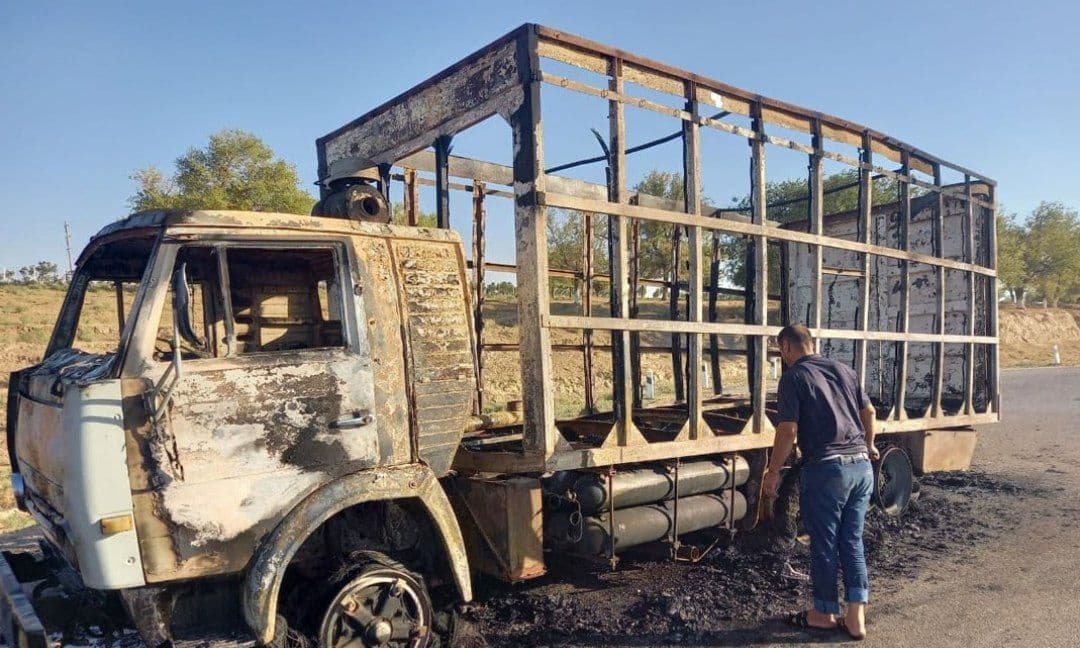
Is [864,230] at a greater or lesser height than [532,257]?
greater

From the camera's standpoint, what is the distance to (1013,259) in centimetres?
4612

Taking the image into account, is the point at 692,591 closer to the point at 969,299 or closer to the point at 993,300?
the point at 969,299

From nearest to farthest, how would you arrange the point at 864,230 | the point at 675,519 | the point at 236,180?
the point at 675,519 < the point at 864,230 < the point at 236,180

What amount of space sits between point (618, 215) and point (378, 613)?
8.45 feet

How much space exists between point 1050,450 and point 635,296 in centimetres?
753

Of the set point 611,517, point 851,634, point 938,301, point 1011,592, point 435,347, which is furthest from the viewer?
point 938,301

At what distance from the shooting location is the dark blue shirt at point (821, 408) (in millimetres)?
4180

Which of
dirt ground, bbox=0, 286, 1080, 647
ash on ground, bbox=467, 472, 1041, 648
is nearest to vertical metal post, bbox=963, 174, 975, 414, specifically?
dirt ground, bbox=0, 286, 1080, 647

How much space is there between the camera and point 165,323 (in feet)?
10.1

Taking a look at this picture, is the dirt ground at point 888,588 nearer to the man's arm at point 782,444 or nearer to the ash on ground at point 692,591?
the ash on ground at point 692,591

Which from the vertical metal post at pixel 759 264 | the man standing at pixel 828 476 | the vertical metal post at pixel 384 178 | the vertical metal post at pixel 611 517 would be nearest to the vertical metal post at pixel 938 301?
the vertical metal post at pixel 759 264

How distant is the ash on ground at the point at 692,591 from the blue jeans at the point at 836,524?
37 cm

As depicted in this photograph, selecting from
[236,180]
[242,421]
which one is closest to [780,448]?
[242,421]

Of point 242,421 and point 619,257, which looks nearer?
point 242,421
